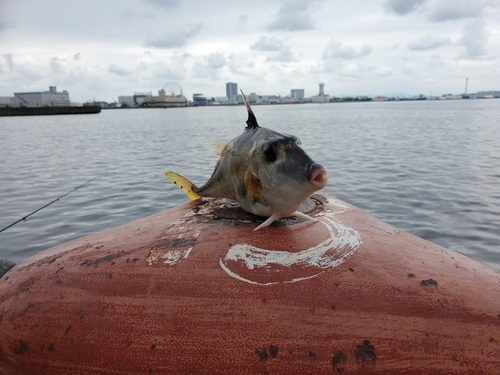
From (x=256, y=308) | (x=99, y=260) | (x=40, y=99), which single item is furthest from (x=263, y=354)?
(x=40, y=99)

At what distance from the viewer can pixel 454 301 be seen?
6.56ft

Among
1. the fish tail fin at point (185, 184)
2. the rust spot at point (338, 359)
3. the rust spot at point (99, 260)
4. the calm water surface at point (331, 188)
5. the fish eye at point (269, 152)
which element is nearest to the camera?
the rust spot at point (338, 359)

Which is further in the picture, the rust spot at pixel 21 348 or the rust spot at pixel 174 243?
the rust spot at pixel 174 243

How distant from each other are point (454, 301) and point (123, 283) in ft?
Result: 6.10

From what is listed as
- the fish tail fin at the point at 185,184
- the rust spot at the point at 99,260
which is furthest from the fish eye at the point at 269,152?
the fish tail fin at the point at 185,184

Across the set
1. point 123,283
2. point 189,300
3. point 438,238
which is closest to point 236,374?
point 189,300

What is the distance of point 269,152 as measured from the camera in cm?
226

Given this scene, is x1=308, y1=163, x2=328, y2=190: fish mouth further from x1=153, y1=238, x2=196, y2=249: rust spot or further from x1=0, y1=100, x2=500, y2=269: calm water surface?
x1=0, y1=100, x2=500, y2=269: calm water surface

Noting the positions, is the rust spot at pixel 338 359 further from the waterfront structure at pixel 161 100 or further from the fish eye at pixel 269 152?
the waterfront structure at pixel 161 100

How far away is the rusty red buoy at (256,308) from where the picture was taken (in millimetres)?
1812

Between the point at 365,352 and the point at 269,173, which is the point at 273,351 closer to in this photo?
the point at 365,352

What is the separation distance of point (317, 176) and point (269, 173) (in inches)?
12.2

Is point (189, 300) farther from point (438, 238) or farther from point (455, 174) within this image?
point (455, 174)

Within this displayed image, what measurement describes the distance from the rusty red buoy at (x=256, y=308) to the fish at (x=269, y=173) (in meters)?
0.23
